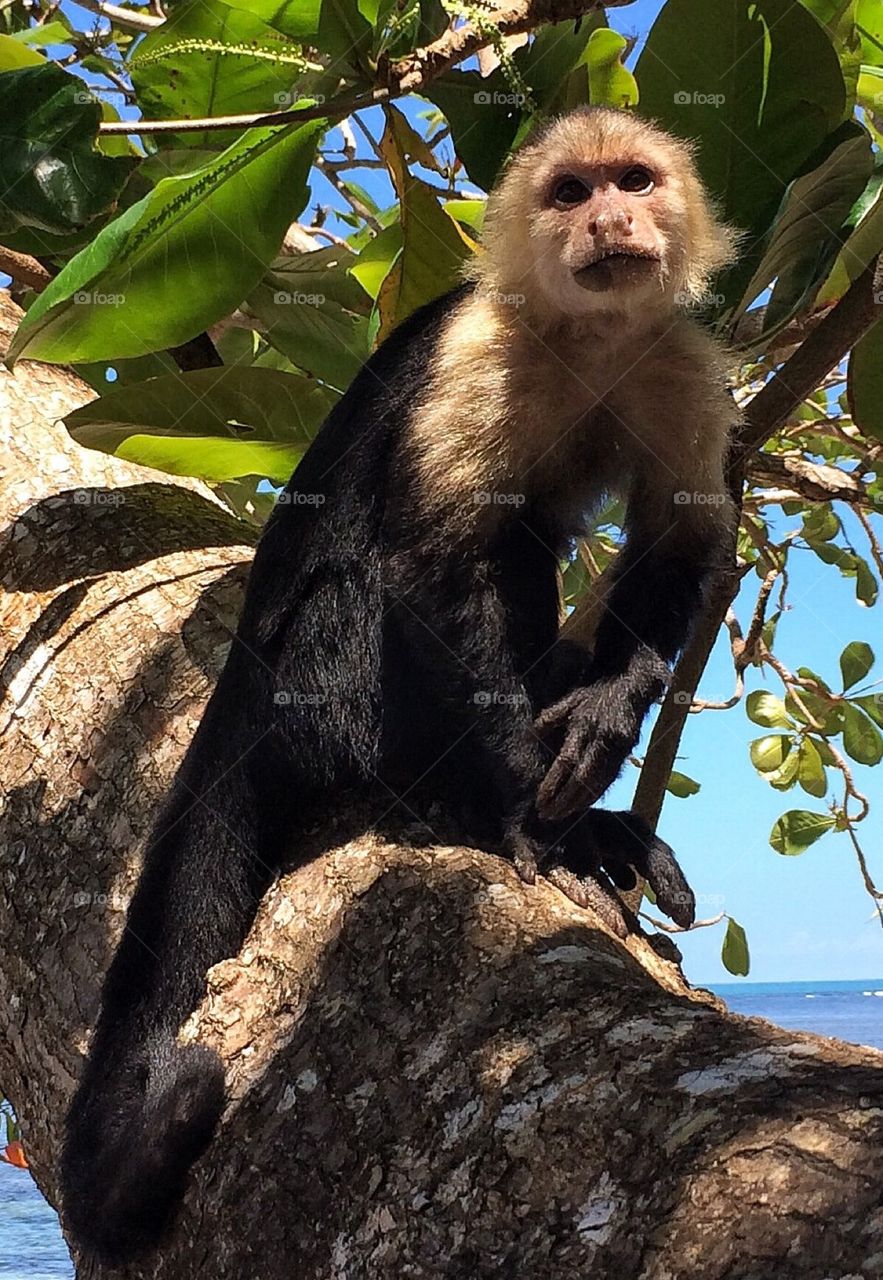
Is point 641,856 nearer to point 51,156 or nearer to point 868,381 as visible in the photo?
point 868,381

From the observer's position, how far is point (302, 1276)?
1.16 metres

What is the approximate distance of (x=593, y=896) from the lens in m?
1.78

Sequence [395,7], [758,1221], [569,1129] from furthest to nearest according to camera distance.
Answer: [395,7] → [569,1129] → [758,1221]

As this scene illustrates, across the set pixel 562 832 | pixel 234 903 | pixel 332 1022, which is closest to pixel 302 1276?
pixel 332 1022

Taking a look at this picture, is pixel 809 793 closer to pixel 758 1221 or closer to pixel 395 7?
pixel 395 7

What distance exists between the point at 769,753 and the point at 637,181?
71.4 inches

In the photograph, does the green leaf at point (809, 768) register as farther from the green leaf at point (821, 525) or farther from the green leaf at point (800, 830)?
the green leaf at point (821, 525)

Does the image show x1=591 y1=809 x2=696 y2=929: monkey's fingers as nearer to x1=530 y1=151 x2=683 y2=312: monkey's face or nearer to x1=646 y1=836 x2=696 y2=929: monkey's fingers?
x1=646 y1=836 x2=696 y2=929: monkey's fingers

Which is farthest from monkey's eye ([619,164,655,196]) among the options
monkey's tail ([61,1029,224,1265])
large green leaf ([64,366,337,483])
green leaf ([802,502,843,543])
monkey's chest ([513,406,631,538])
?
monkey's tail ([61,1029,224,1265])

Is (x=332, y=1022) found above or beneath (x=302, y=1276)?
above

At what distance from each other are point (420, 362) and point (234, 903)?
109cm

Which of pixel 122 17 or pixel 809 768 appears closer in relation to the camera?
pixel 122 17

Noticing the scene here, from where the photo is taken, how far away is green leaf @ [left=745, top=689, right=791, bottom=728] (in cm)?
360

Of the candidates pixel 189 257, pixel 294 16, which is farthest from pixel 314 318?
pixel 294 16
